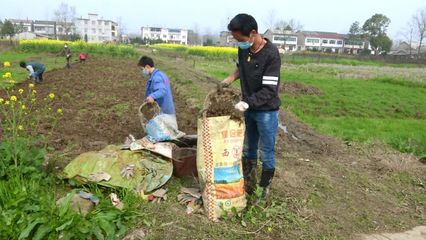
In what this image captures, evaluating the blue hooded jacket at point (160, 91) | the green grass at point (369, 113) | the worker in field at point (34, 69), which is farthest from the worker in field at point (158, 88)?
the worker in field at point (34, 69)

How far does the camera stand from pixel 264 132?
3.86 m

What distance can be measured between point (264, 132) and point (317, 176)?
1.58 metres

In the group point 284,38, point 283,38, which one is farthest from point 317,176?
point 283,38

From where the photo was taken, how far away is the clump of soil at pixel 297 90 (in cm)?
1449

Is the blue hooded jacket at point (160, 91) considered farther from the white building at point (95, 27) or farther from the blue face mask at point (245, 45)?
the white building at point (95, 27)

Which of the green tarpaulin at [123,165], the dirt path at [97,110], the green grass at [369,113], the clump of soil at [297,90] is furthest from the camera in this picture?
the clump of soil at [297,90]

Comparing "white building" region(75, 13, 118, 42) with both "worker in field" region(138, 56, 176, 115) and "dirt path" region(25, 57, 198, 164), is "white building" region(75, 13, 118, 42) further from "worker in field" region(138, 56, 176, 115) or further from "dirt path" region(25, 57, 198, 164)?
"worker in field" region(138, 56, 176, 115)

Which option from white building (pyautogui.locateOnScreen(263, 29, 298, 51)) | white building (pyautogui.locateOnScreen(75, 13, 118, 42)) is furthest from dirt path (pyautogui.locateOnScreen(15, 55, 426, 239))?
white building (pyautogui.locateOnScreen(75, 13, 118, 42))

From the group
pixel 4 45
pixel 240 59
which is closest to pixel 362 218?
pixel 240 59

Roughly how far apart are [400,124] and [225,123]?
7890 millimetres

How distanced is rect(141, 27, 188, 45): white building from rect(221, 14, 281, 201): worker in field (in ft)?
403

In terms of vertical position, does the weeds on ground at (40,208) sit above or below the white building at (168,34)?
below

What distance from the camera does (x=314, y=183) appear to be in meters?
4.81

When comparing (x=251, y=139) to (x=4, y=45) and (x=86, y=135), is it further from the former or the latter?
(x=4, y=45)
